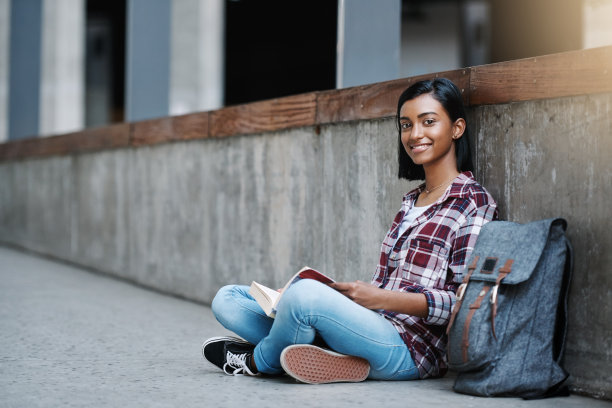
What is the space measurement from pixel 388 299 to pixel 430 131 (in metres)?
0.83

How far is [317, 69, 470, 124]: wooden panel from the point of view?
4.41 metres

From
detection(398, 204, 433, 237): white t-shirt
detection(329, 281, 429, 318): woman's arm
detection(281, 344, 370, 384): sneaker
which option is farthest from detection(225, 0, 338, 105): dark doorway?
detection(329, 281, 429, 318): woman's arm

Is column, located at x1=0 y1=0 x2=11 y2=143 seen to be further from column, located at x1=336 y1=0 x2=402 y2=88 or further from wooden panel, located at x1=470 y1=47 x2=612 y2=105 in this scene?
wooden panel, located at x1=470 y1=47 x2=612 y2=105

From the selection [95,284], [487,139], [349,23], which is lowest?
[95,284]

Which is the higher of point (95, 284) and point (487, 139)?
point (487, 139)

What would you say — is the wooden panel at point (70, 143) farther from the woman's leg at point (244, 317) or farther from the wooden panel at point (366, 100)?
the woman's leg at point (244, 317)

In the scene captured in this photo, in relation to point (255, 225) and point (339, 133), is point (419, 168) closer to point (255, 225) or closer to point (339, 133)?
point (339, 133)

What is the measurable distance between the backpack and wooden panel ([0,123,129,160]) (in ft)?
18.4

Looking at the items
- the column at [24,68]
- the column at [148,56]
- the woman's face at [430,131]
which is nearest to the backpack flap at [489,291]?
the woman's face at [430,131]

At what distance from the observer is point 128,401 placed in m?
3.43

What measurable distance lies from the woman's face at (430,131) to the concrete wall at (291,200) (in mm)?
332

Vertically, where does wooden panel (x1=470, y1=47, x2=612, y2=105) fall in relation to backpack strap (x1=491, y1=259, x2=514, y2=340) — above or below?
above

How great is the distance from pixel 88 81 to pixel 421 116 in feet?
75.9

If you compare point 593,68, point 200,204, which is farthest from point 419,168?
point 200,204
